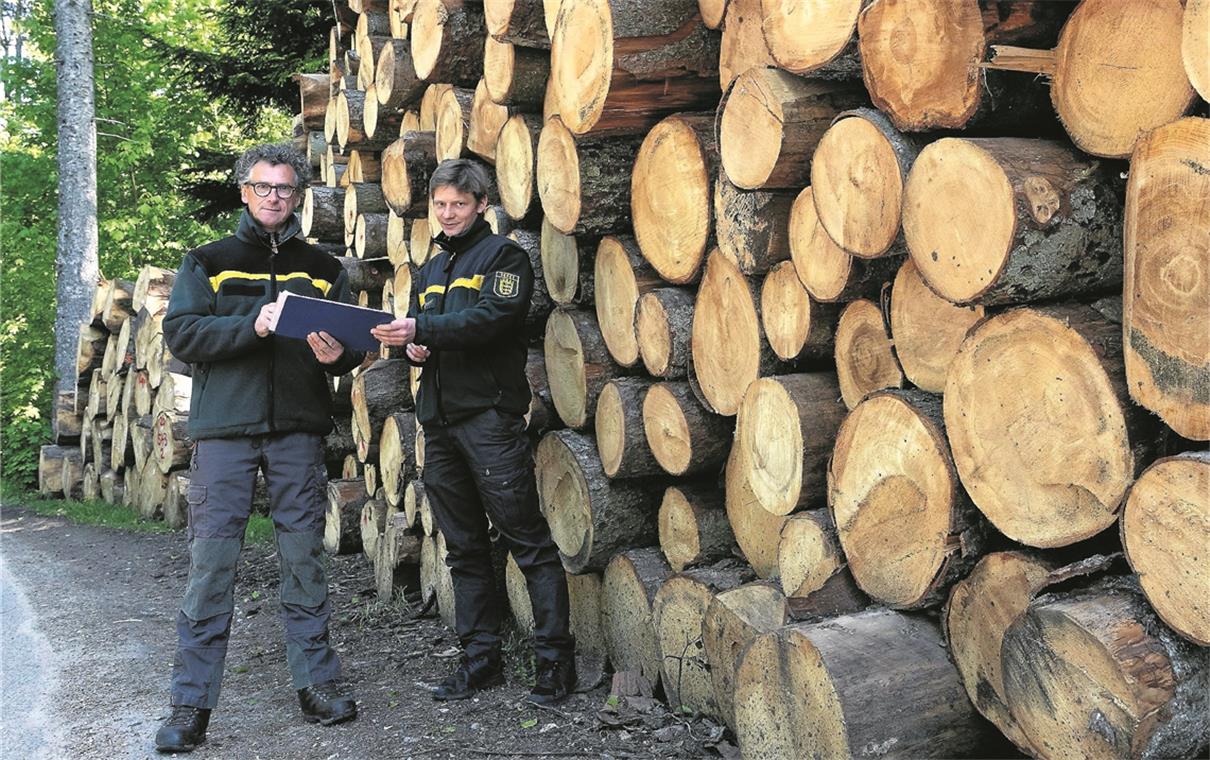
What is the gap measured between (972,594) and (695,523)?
1285mm

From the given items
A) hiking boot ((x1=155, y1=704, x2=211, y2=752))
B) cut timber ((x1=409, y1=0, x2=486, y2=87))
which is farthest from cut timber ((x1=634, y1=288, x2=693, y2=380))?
hiking boot ((x1=155, y1=704, x2=211, y2=752))

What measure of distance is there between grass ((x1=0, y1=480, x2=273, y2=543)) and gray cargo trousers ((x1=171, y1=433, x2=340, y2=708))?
3.01 m

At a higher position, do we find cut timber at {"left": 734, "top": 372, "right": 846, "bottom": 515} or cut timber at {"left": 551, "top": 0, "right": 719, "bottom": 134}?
cut timber at {"left": 551, "top": 0, "right": 719, "bottom": 134}

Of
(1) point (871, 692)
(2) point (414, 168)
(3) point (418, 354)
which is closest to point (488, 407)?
(3) point (418, 354)

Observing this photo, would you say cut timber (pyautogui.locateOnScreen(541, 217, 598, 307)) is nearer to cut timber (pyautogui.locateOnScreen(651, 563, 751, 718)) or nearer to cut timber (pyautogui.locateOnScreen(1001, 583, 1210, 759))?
cut timber (pyautogui.locateOnScreen(651, 563, 751, 718))

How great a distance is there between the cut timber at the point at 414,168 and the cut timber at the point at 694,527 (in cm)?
229

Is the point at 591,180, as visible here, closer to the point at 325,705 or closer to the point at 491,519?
the point at 491,519

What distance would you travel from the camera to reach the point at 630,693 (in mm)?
3873

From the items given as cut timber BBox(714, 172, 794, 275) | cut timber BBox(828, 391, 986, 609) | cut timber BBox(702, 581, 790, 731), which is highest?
cut timber BBox(714, 172, 794, 275)

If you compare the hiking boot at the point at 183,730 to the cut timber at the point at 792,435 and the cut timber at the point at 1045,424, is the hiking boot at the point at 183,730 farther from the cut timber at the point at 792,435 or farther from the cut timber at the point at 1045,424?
the cut timber at the point at 1045,424

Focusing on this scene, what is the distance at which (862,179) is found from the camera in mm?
2543

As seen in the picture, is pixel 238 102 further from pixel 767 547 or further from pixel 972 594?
pixel 972 594

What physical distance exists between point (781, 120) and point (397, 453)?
330 cm

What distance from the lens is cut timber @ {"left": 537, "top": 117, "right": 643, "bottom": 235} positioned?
12.3ft
